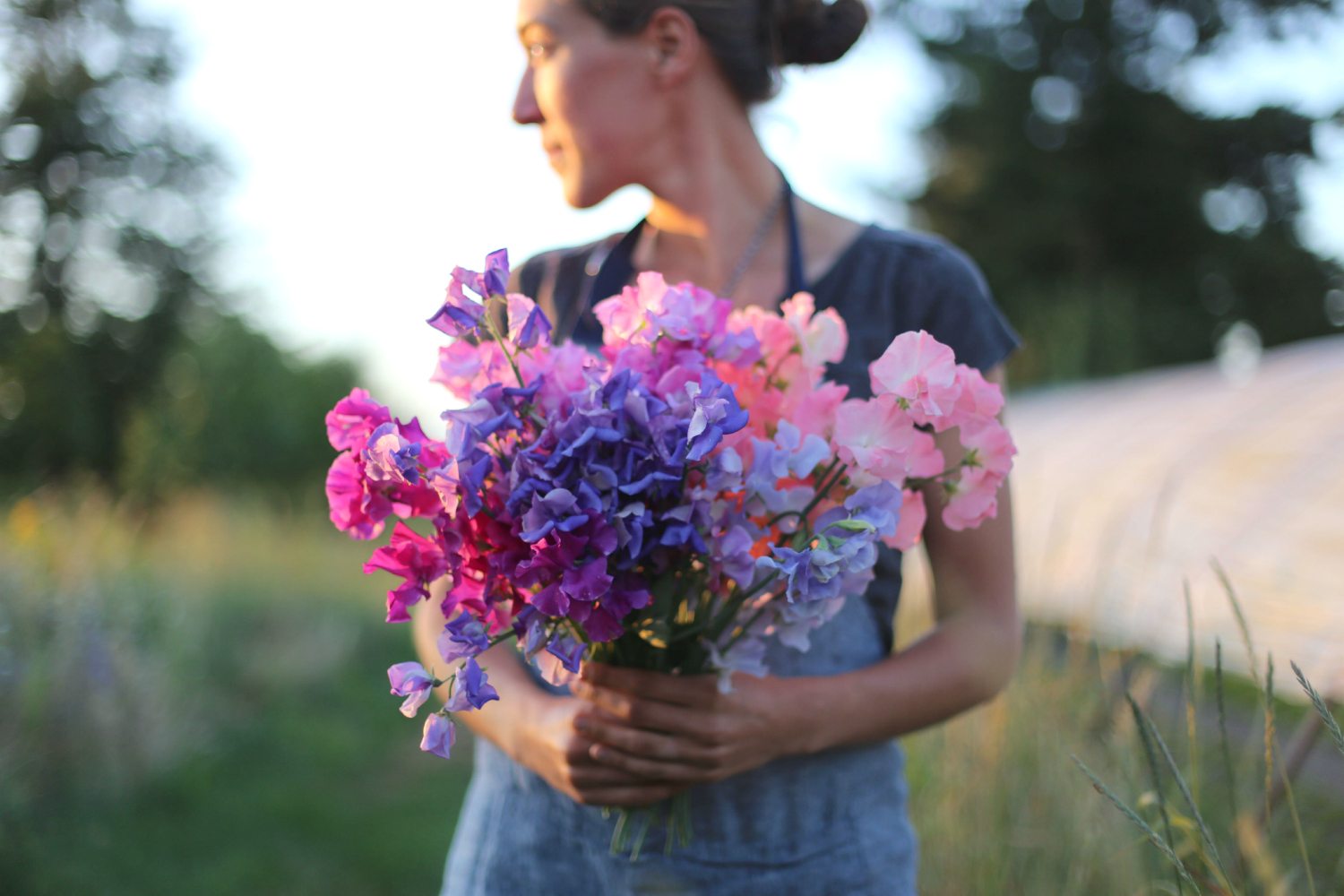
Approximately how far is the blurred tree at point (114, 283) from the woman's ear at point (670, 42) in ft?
44.2

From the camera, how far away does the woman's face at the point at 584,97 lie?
1.47 metres

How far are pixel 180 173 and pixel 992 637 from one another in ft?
83.4

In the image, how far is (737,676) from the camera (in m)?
1.31

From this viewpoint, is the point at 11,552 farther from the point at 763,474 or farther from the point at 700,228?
the point at 763,474

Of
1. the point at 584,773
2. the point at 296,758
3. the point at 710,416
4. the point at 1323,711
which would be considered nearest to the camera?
the point at 1323,711

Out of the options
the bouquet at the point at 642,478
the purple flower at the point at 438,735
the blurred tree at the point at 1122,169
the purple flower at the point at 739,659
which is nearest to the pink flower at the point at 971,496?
the bouquet at the point at 642,478

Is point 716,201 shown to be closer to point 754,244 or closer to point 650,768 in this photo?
point 754,244

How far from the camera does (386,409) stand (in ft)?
3.42

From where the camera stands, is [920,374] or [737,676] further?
[737,676]

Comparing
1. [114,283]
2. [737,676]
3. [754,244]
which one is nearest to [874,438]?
[737,676]

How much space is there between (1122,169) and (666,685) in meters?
21.6

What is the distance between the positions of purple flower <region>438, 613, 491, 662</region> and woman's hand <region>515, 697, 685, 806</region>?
11.6 inches

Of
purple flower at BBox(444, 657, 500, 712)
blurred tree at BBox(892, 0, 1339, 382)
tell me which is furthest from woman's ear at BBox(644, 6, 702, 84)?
blurred tree at BBox(892, 0, 1339, 382)

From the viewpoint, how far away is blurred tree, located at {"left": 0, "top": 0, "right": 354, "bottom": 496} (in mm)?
14641
